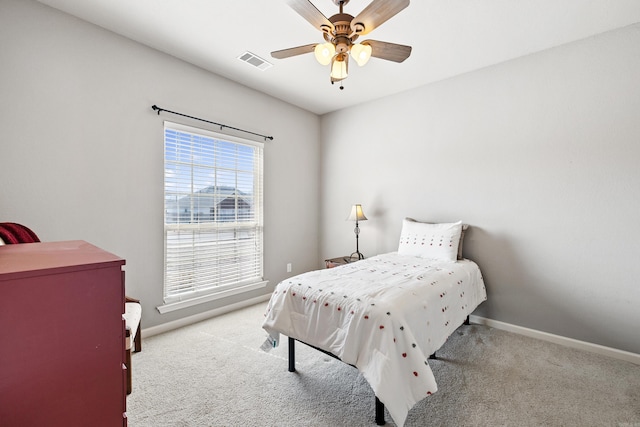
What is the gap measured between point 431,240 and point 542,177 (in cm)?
118

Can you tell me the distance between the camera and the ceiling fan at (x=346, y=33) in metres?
1.61

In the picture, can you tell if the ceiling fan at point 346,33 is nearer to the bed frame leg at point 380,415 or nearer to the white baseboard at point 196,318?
the bed frame leg at point 380,415

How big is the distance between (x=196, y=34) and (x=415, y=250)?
3021 millimetres

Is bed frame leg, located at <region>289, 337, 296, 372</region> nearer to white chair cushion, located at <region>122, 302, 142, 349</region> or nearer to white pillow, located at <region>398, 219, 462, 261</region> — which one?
white chair cushion, located at <region>122, 302, 142, 349</region>

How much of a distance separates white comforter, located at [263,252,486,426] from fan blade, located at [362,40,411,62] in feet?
5.32

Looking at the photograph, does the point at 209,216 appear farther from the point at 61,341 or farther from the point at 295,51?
the point at 61,341

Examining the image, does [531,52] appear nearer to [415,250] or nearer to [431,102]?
[431,102]

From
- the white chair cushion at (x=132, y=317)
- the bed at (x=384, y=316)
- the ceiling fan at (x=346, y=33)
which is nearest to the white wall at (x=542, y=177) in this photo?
the bed at (x=384, y=316)

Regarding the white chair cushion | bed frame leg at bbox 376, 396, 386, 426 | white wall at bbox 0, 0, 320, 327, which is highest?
white wall at bbox 0, 0, 320, 327

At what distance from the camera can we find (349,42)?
1847 millimetres

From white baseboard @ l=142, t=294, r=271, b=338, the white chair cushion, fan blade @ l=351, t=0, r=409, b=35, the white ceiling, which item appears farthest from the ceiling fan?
white baseboard @ l=142, t=294, r=271, b=338

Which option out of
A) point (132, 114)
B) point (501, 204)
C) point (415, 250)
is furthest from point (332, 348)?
point (132, 114)

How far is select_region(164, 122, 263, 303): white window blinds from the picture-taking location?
291cm

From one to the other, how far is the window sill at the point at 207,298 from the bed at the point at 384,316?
4.31 ft
